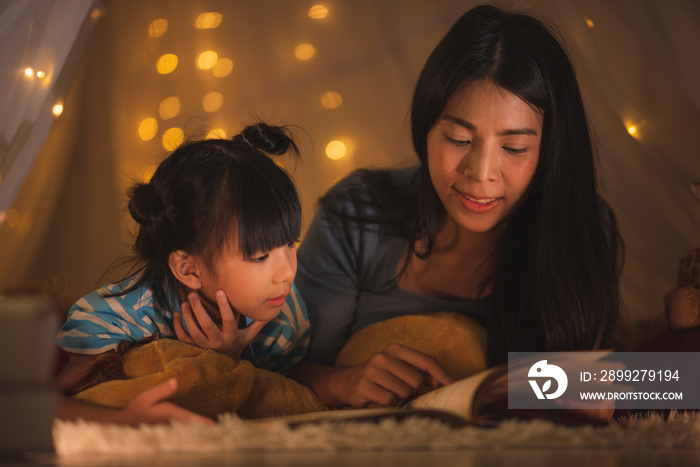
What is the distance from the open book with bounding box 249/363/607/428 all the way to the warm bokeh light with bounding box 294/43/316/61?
3.48 feet

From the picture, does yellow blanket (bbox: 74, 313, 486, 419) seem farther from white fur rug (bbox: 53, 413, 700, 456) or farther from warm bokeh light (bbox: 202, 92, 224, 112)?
warm bokeh light (bbox: 202, 92, 224, 112)

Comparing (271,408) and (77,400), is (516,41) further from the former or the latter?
(77,400)

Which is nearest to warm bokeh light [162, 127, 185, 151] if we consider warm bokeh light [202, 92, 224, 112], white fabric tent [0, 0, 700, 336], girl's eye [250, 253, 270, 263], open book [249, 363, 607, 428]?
white fabric tent [0, 0, 700, 336]

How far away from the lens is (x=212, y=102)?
63.7 inches

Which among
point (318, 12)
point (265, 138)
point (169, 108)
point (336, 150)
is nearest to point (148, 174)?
point (169, 108)

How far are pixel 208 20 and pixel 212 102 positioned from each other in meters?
0.21

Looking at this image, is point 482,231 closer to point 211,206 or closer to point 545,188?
point 545,188

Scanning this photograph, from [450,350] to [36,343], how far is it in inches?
30.3

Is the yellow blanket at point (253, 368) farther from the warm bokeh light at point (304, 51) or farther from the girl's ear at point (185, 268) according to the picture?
the warm bokeh light at point (304, 51)

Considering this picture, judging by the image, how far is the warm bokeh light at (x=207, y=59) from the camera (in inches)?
63.6

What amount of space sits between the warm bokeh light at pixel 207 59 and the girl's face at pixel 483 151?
26.3 inches

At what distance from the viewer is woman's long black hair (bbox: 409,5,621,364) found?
1228 mm

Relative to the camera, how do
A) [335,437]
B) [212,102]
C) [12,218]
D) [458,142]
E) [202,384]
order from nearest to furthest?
[335,437] < [202,384] < [458,142] < [12,218] < [212,102]

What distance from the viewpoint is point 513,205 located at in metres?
1.31
